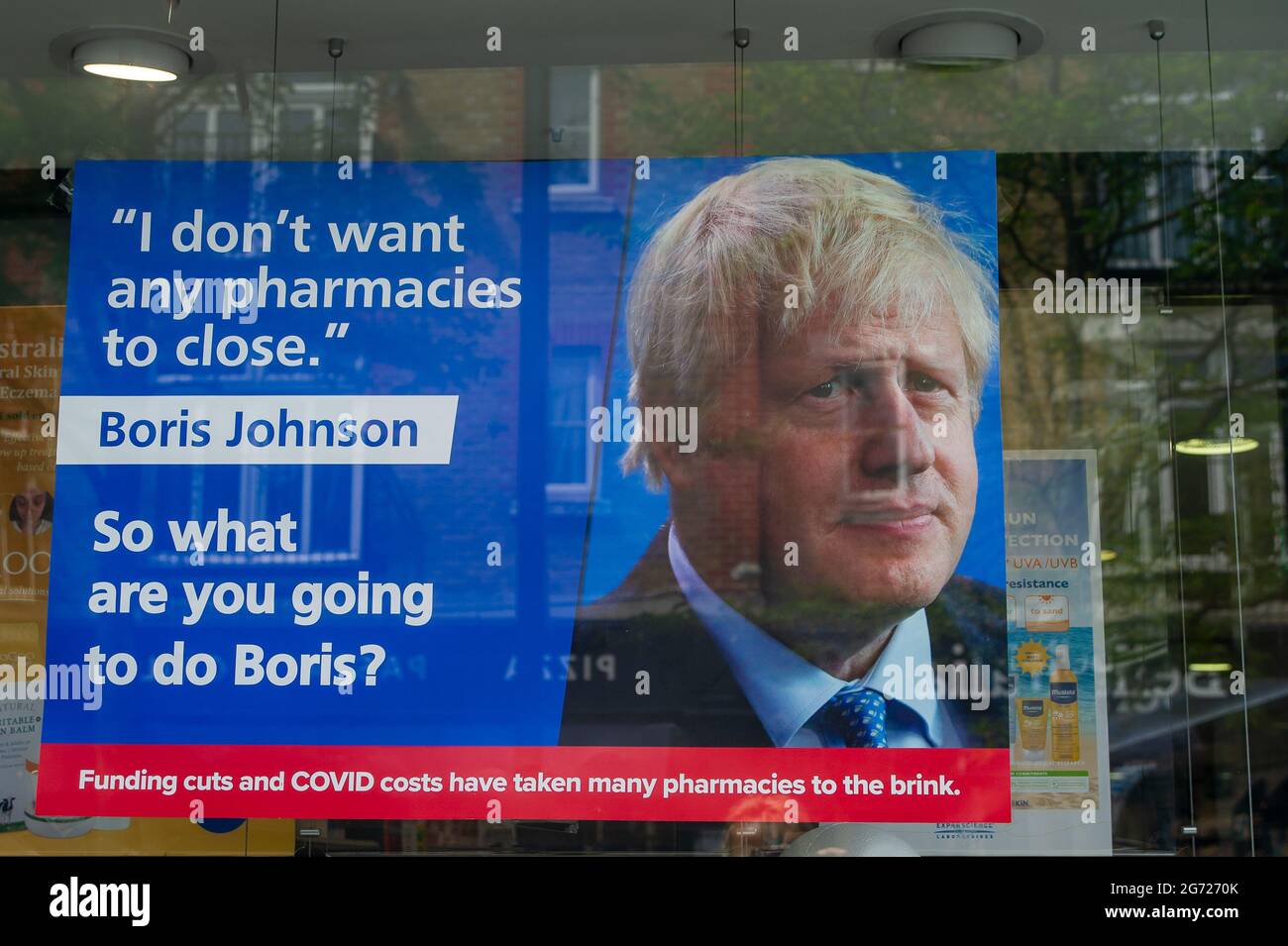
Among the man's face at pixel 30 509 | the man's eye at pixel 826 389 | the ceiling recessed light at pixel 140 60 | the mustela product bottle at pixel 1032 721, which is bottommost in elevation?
the mustela product bottle at pixel 1032 721

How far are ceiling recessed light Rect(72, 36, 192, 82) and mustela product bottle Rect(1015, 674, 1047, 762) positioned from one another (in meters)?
3.60

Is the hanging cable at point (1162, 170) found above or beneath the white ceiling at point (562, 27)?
beneath

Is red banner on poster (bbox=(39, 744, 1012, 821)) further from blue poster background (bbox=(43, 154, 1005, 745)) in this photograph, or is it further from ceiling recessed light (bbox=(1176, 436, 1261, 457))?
ceiling recessed light (bbox=(1176, 436, 1261, 457))

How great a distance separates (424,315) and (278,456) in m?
0.68

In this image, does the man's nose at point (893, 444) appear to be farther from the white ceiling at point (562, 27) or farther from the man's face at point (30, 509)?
the man's face at point (30, 509)

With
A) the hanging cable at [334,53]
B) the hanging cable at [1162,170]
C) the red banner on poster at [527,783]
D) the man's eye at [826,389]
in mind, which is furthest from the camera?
the hanging cable at [334,53]

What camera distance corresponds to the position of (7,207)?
14.9 ft

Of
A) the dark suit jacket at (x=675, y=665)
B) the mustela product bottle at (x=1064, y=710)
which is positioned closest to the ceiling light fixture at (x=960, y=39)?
the dark suit jacket at (x=675, y=665)

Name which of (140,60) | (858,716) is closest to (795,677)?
(858,716)

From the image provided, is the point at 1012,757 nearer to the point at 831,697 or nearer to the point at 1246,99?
the point at 831,697

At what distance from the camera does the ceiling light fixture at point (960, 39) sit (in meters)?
4.45

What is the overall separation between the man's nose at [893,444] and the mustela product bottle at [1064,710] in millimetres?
768
